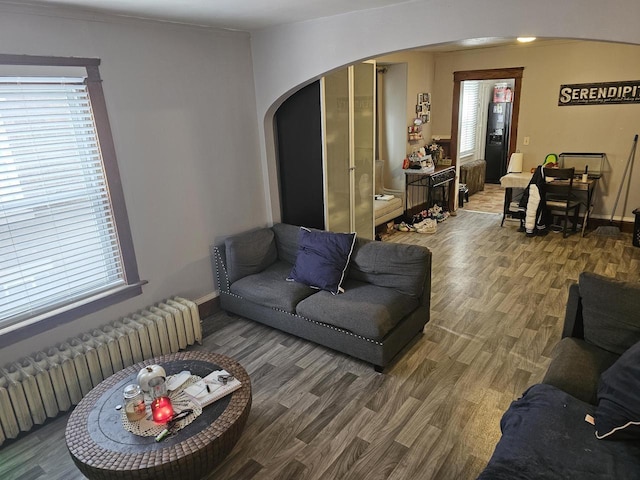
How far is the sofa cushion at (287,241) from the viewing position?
3861mm

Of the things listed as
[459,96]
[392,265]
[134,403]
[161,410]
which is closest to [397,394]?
[392,265]

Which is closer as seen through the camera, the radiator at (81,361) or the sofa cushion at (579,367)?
the sofa cushion at (579,367)

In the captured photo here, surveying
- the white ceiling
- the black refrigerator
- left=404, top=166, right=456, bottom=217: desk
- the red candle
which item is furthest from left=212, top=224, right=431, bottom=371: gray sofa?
the black refrigerator

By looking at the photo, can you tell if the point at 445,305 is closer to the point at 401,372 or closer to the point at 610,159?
the point at 401,372

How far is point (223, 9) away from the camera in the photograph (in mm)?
2791

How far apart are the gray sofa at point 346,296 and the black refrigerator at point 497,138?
6634 mm

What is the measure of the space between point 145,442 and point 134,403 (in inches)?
9.0

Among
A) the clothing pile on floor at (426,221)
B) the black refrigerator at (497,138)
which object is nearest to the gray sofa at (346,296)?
the clothing pile on floor at (426,221)

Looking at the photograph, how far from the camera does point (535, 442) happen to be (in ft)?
5.48

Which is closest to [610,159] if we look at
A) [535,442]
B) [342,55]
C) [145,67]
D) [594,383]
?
[342,55]

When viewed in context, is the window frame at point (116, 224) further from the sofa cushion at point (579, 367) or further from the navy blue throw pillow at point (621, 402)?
the navy blue throw pillow at point (621, 402)

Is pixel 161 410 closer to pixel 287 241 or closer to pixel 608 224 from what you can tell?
pixel 287 241

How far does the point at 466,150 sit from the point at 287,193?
567 cm

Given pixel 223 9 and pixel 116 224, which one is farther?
pixel 116 224
